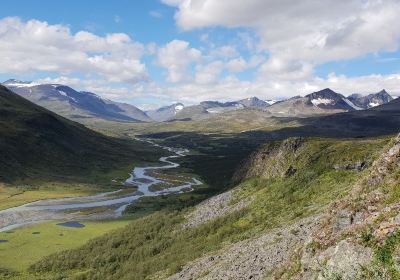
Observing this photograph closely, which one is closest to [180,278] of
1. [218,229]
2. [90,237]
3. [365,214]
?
[218,229]

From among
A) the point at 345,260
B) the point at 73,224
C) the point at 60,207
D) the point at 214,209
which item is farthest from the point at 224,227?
the point at 60,207

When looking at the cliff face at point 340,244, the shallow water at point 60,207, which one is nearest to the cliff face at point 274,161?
the cliff face at point 340,244

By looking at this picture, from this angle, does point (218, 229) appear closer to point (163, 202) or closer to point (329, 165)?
point (329, 165)

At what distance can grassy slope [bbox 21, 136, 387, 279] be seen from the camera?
204 feet

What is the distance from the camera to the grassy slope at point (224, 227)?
204 feet

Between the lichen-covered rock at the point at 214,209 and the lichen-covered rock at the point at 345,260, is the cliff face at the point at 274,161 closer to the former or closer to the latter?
the lichen-covered rock at the point at 214,209

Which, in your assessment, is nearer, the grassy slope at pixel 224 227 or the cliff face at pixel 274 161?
the grassy slope at pixel 224 227

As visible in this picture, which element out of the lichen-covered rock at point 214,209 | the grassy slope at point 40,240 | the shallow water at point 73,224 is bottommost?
the shallow water at point 73,224

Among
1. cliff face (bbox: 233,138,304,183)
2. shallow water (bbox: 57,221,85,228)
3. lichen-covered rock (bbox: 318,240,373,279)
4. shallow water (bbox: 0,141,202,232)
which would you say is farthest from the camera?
shallow water (bbox: 0,141,202,232)

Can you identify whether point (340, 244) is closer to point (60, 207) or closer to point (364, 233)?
point (364, 233)

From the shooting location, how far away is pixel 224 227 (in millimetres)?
71750

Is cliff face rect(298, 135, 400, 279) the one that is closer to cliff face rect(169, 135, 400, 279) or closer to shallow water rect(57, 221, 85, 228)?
cliff face rect(169, 135, 400, 279)

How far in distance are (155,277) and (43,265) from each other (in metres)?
34.5

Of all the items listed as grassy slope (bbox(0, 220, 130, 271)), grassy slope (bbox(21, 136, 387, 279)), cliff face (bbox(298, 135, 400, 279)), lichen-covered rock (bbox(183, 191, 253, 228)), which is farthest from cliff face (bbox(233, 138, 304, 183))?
cliff face (bbox(298, 135, 400, 279))
